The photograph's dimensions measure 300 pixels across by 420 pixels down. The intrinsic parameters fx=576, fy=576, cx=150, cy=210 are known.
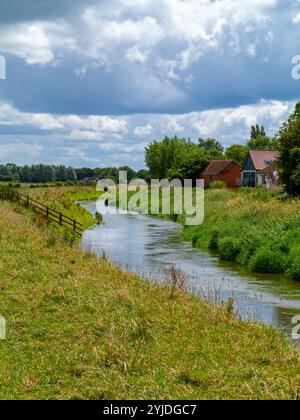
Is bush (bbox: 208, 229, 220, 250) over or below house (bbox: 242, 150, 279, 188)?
below

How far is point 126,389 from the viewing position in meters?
8.26

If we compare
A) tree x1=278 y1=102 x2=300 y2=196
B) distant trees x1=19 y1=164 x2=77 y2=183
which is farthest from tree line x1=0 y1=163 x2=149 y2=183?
tree x1=278 y1=102 x2=300 y2=196

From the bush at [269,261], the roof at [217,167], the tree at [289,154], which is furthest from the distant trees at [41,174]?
the bush at [269,261]

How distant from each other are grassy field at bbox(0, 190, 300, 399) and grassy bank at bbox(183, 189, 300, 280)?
8.30 metres

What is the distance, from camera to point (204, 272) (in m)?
23.1

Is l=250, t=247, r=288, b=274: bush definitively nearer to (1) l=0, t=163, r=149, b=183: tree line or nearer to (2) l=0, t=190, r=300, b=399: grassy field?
(2) l=0, t=190, r=300, b=399: grassy field

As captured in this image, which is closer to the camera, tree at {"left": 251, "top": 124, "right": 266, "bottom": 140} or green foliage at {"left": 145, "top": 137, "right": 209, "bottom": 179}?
green foliage at {"left": 145, "top": 137, "right": 209, "bottom": 179}

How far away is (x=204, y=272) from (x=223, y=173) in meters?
71.6

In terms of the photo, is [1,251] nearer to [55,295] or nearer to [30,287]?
[30,287]

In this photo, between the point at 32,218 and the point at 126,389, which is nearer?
the point at 126,389

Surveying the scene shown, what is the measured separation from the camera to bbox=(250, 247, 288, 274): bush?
22859 mm

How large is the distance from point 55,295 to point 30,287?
4.41 ft

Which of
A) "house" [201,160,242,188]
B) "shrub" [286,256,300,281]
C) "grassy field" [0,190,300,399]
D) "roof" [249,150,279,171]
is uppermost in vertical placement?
"roof" [249,150,279,171]
